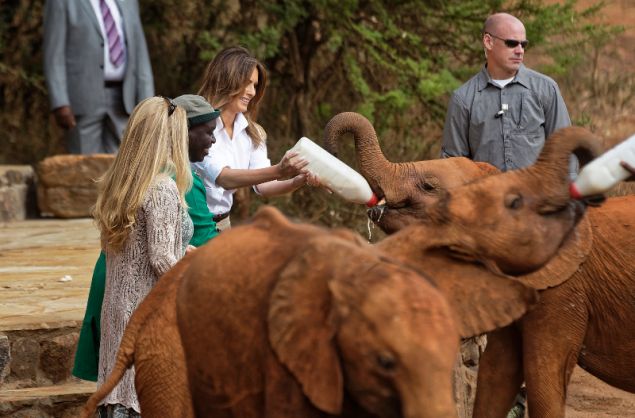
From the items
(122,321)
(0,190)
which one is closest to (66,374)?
(122,321)

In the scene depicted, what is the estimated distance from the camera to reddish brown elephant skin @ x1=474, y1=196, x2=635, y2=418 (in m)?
6.00

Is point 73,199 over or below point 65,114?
below

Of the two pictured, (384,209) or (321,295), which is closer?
(321,295)

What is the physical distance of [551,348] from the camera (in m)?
6.00

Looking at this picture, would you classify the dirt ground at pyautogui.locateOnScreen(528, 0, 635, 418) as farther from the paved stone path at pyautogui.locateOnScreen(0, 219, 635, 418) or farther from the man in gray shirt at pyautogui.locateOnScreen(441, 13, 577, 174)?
the man in gray shirt at pyautogui.locateOnScreen(441, 13, 577, 174)

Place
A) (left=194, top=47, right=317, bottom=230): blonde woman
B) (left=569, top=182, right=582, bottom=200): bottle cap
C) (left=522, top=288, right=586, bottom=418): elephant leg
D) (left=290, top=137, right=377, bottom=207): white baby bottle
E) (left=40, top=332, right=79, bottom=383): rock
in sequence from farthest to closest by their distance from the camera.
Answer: (left=40, top=332, right=79, bottom=383): rock < (left=194, top=47, right=317, bottom=230): blonde woman < (left=522, top=288, right=586, bottom=418): elephant leg < (left=290, top=137, right=377, bottom=207): white baby bottle < (left=569, top=182, right=582, bottom=200): bottle cap

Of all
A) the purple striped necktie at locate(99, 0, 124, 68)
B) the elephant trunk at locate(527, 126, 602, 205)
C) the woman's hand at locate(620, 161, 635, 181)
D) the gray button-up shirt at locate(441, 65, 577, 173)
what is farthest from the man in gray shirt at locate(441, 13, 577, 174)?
the purple striped necktie at locate(99, 0, 124, 68)

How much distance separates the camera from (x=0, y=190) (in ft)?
37.6

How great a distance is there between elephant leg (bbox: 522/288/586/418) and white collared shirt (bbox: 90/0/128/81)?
6.42m

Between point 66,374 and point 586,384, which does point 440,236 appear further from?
point 586,384

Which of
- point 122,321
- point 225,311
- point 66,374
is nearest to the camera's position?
point 225,311

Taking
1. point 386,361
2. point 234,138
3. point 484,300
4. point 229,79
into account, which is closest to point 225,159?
point 234,138

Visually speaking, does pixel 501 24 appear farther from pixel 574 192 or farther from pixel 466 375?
pixel 574 192

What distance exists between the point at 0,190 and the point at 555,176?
751cm
